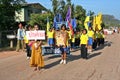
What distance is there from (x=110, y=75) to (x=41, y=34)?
3.09m

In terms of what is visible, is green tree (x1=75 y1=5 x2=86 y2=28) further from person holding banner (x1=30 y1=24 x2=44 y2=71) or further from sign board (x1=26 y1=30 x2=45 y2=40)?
person holding banner (x1=30 y1=24 x2=44 y2=71)

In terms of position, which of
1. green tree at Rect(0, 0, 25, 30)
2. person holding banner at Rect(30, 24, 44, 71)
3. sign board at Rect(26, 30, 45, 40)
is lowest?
person holding banner at Rect(30, 24, 44, 71)

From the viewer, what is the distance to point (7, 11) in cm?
3169

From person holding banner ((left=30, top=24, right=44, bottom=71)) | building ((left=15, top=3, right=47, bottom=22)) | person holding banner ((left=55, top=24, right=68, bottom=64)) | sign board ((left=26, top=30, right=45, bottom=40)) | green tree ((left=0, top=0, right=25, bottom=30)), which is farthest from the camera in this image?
building ((left=15, top=3, right=47, bottom=22))

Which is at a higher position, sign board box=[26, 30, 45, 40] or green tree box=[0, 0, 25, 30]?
green tree box=[0, 0, 25, 30]

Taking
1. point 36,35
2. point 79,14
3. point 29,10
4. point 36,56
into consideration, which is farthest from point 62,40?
point 29,10

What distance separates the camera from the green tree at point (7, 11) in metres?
30.5

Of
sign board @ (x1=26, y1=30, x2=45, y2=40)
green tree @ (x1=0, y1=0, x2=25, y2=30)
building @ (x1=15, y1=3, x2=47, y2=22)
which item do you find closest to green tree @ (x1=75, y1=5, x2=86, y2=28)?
building @ (x1=15, y1=3, x2=47, y2=22)

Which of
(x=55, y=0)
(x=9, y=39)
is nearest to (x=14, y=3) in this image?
(x=9, y=39)

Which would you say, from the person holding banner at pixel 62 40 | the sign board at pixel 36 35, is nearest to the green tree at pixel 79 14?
the person holding banner at pixel 62 40

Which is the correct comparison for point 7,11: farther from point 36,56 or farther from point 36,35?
point 36,56

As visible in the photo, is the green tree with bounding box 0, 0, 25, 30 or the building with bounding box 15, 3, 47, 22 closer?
the green tree with bounding box 0, 0, 25, 30

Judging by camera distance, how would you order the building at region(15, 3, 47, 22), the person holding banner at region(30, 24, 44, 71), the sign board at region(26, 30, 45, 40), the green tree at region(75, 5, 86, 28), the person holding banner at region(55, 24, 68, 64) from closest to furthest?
the person holding banner at region(30, 24, 44, 71), the sign board at region(26, 30, 45, 40), the person holding banner at region(55, 24, 68, 64), the green tree at region(75, 5, 86, 28), the building at region(15, 3, 47, 22)

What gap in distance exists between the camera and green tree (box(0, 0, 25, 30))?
3053 centimetres
